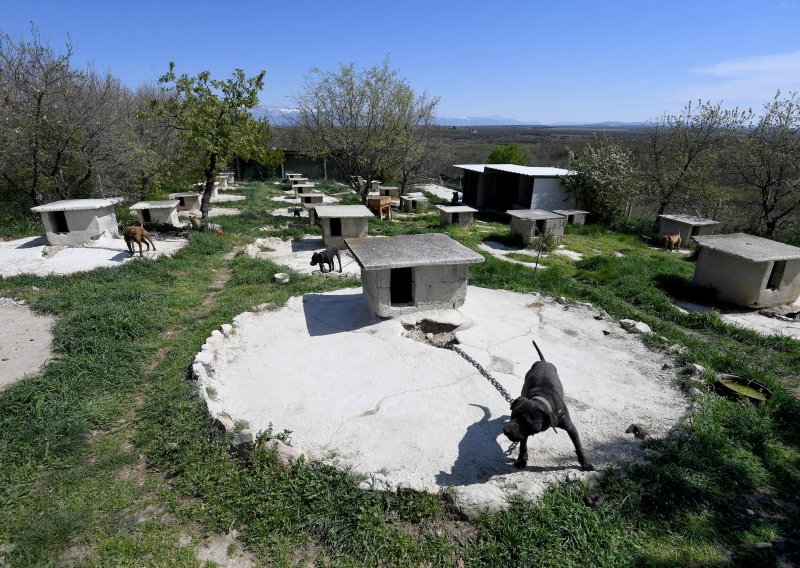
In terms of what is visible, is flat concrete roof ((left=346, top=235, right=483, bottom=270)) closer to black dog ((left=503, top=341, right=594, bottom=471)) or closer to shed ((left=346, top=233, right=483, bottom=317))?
shed ((left=346, top=233, right=483, bottom=317))

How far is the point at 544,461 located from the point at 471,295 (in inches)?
209

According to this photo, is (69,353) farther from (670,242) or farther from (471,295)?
(670,242)

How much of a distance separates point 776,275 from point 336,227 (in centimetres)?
1237

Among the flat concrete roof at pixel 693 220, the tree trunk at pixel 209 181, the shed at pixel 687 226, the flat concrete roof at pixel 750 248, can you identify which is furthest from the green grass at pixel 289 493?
the shed at pixel 687 226

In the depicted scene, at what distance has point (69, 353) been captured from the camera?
22.4 ft

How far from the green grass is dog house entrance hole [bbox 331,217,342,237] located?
791cm

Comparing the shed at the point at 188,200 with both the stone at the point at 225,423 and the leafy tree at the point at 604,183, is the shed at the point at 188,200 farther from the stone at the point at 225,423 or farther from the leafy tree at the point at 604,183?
the stone at the point at 225,423

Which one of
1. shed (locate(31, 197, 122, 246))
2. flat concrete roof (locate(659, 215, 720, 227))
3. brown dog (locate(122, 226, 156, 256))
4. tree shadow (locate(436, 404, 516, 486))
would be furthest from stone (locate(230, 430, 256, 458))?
flat concrete roof (locate(659, 215, 720, 227))

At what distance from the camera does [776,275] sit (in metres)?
10.4

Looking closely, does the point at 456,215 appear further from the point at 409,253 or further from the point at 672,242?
the point at 409,253

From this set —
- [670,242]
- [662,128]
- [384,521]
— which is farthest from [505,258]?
[662,128]

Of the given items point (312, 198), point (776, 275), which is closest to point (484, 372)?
point (776, 275)

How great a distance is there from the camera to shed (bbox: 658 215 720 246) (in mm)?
16819

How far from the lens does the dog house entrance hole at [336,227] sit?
1454 cm
